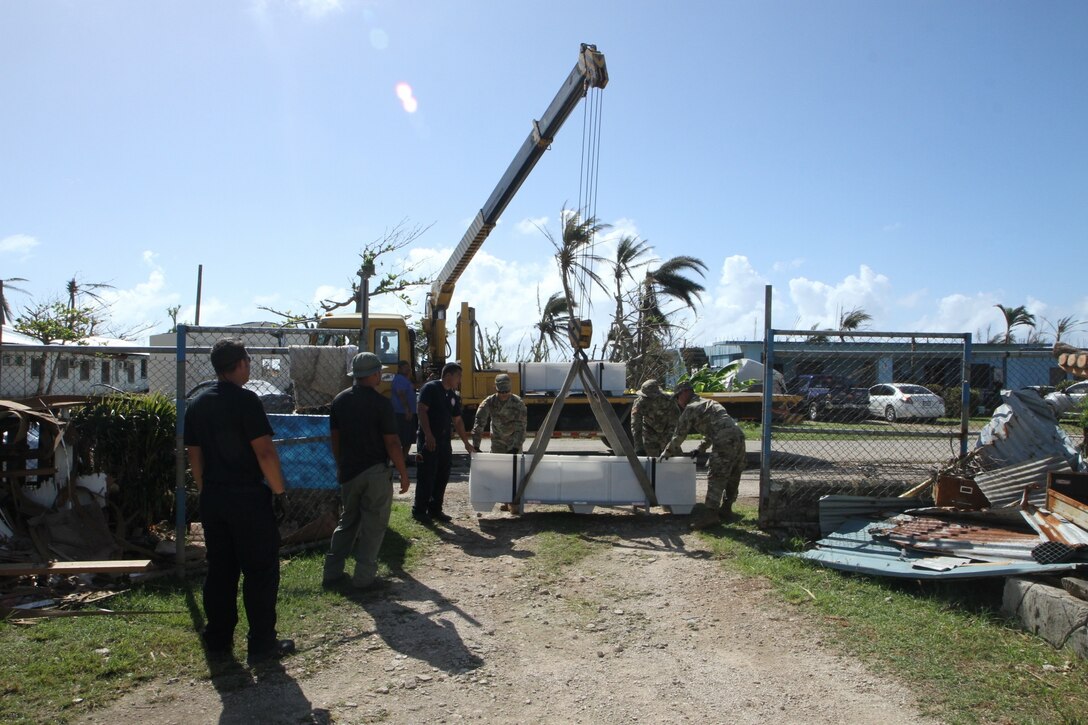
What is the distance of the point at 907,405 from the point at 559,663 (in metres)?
5.79

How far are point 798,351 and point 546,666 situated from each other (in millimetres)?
4524

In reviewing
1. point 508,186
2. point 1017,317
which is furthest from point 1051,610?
point 1017,317

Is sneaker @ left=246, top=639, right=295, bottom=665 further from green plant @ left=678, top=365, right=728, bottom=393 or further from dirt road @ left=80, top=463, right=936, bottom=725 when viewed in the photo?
green plant @ left=678, top=365, right=728, bottom=393

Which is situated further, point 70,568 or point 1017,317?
point 1017,317

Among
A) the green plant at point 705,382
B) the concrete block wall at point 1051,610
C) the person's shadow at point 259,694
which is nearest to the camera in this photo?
the person's shadow at point 259,694

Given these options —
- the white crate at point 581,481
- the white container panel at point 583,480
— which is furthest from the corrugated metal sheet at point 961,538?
the white container panel at point 583,480

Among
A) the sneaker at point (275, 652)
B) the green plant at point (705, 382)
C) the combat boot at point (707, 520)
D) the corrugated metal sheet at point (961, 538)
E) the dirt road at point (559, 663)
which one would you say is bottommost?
the dirt road at point (559, 663)

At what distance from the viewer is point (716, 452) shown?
8211 mm

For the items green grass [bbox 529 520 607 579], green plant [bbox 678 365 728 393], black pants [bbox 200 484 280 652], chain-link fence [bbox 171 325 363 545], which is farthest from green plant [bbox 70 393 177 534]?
green plant [bbox 678 365 728 393]

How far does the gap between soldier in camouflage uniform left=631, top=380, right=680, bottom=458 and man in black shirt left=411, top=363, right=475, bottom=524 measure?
2.32 m

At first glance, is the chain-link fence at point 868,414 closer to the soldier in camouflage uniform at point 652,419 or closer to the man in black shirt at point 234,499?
the soldier in camouflage uniform at point 652,419

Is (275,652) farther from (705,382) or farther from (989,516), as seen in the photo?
(705,382)

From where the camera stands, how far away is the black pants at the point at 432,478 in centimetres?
842

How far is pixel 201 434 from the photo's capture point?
4480 mm
